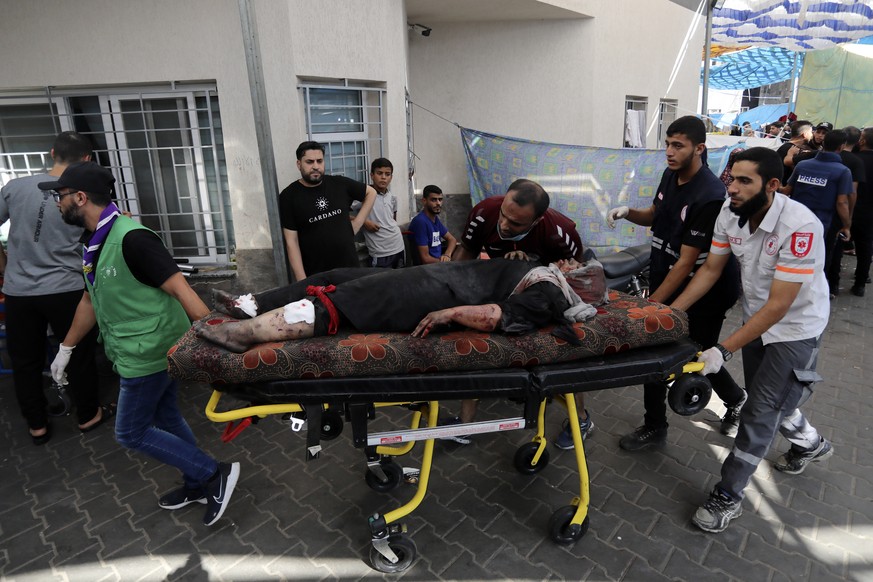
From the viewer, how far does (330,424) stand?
2457 mm

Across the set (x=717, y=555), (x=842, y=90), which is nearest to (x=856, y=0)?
(x=842, y=90)

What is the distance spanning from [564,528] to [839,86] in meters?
20.0

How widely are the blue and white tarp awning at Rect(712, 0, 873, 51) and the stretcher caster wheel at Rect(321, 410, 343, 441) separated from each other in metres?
14.8

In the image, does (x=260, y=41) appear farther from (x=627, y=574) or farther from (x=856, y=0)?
(x=856, y=0)

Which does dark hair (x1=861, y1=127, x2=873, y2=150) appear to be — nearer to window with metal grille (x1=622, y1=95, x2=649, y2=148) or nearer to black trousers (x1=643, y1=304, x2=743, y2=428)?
window with metal grille (x1=622, y1=95, x2=649, y2=148)

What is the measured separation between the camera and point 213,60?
14.7ft

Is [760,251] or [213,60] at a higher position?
[213,60]

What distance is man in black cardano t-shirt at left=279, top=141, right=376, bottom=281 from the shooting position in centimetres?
423

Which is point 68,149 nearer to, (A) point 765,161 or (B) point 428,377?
(B) point 428,377

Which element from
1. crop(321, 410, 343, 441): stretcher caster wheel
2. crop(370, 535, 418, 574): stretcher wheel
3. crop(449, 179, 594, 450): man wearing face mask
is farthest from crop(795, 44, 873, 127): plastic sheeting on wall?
crop(321, 410, 343, 441): stretcher caster wheel

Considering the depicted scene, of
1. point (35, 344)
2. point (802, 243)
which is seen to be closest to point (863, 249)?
point (802, 243)

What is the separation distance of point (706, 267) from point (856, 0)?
15150 mm

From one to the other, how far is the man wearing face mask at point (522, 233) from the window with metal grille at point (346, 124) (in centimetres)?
218

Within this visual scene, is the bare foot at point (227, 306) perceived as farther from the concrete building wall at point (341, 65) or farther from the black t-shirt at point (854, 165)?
the black t-shirt at point (854, 165)
